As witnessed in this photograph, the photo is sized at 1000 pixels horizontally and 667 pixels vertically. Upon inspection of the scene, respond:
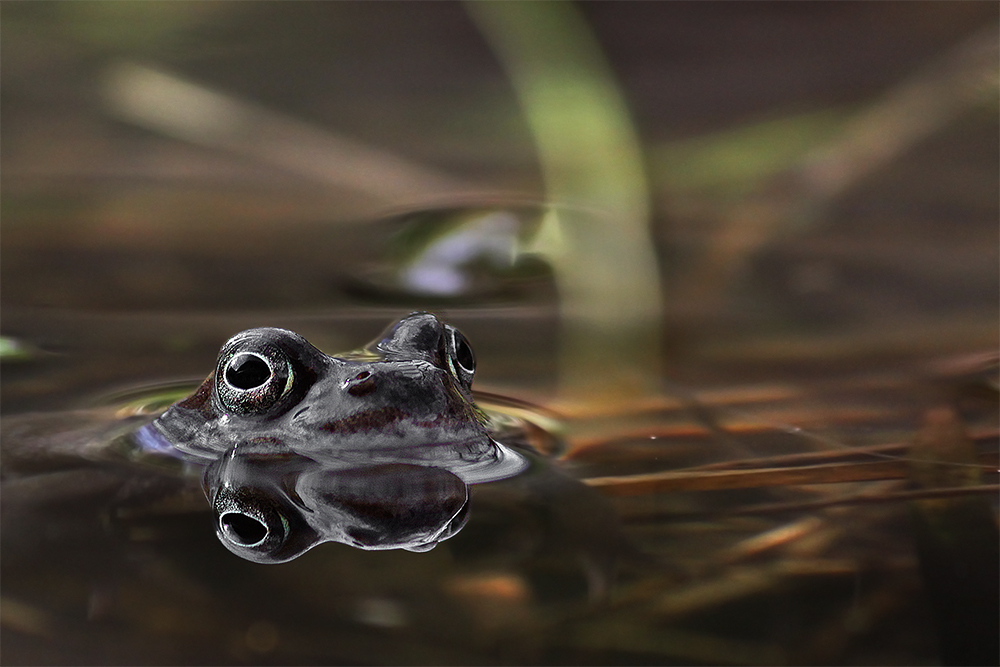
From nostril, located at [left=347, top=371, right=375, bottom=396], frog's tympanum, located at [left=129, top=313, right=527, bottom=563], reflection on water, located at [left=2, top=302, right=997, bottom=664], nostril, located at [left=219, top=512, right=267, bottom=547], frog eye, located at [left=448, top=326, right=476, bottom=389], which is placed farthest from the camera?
frog eye, located at [left=448, top=326, right=476, bottom=389]

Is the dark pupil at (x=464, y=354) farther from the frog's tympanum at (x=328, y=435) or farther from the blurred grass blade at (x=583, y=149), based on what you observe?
the blurred grass blade at (x=583, y=149)

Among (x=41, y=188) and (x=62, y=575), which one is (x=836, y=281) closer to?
(x=62, y=575)

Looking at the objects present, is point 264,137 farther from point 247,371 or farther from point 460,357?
point 247,371

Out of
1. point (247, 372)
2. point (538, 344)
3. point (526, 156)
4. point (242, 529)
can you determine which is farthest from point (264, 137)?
point (242, 529)

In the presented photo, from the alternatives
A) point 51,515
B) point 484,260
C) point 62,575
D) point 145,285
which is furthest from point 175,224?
point 62,575

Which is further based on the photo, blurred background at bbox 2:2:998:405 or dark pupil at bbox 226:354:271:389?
blurred background at bbox 2:2:998:405

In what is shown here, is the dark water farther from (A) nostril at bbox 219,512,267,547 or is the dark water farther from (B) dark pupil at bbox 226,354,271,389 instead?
(B) dark pupil at bbox 226,354,271,389

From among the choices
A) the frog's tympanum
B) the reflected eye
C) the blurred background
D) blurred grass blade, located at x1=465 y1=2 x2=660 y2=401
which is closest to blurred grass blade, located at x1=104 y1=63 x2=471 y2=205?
the blurred background
